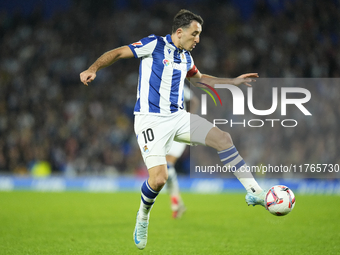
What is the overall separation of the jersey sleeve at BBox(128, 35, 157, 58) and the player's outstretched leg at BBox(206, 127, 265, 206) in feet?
3.64

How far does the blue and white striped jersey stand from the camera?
16.1ft

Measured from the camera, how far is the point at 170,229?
6.49 metres

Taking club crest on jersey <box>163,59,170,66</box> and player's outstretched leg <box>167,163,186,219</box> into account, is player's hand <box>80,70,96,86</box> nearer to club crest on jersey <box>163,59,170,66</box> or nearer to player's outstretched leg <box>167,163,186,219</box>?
club crest on jersey <box>163,59,170,66</box>

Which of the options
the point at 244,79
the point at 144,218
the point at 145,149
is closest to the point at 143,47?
the point at 145,149

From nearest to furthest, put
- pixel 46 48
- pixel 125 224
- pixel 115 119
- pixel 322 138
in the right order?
pixel 125 224
pixel 322 138
pixel 115 119
pixel 46 48

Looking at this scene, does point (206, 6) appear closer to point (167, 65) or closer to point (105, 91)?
point (105, 91)

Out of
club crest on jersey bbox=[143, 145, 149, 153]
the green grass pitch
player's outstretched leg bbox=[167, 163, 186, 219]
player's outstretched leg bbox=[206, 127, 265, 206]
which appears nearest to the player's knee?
player's outstretched leg bbox=[206, 127, 265, 206]

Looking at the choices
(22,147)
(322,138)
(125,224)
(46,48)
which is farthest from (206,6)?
(125,224)

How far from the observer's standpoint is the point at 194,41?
194 inches

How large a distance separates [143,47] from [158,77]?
0.37 m

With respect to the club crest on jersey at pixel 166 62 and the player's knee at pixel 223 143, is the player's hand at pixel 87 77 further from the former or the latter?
the player's knee at pixel 223 143

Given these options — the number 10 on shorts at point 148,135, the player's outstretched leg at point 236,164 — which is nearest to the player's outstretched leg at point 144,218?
the number 10 on shorts at point 148,135

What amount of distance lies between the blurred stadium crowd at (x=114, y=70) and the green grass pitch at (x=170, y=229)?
15.4 ft

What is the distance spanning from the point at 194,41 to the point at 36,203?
6696 mm
